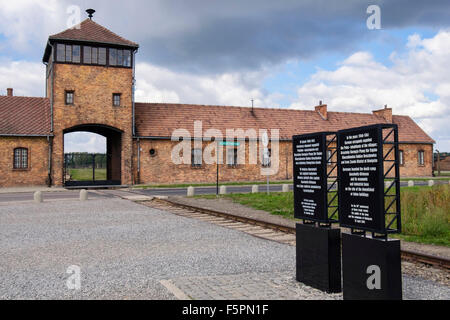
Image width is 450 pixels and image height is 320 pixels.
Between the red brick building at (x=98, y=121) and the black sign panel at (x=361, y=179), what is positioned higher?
the red brick building at (x=98, y=121)

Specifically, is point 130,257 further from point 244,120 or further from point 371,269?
point 244,120

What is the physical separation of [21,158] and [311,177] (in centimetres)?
2830

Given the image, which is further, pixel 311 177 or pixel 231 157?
pixel 231 157

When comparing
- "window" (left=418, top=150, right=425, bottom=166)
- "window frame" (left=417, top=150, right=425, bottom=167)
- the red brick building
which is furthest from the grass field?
"window" (left=418, top=150, right=425, bottom=166)

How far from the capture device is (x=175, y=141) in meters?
33.7

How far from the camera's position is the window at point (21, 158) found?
29.5 metres

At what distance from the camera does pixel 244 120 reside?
3812cm

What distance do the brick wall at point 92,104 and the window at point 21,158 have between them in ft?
6.33

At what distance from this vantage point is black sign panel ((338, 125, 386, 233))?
463 cm

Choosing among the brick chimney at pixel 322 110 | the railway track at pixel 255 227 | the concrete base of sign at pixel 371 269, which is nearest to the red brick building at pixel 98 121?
the brick chimney at pixel 322 110

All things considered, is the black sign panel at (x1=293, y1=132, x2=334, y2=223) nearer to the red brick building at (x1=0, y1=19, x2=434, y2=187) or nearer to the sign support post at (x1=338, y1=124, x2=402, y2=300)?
the sign support post at (x1=338, y1=124, x2=402, y2=300)

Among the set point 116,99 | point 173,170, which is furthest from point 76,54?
point 173,170

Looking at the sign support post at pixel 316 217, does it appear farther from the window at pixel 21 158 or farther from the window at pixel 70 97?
the window at pixel 21 158

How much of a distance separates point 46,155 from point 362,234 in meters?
28.7
